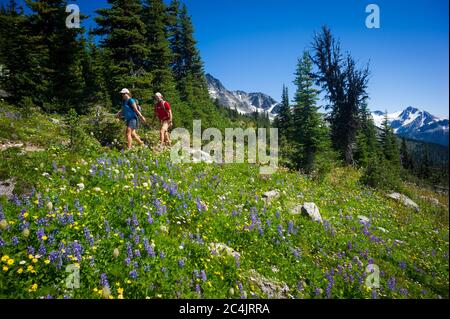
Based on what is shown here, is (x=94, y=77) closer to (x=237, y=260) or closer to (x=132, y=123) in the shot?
(x=132, y=123)

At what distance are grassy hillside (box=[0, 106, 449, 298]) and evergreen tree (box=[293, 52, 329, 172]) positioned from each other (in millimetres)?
6103

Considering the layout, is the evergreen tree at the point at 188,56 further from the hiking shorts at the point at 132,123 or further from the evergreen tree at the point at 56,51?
the hiking shorts at the point at 132,123

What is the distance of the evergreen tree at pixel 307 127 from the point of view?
16.7 metres

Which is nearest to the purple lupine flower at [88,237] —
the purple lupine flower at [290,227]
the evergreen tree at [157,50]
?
the purple lupine flower at [290,227]

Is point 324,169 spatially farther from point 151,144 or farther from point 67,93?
point 67,93

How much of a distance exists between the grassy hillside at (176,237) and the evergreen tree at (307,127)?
610 centimetres

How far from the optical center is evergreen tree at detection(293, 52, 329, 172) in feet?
54.7

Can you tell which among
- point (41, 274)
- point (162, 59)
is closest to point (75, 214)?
point (41, 274)

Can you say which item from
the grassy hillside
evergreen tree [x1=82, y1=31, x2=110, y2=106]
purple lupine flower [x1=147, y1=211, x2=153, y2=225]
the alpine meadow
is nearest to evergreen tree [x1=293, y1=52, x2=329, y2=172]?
the alpine meadow

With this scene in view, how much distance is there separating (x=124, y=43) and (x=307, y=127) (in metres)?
13.8

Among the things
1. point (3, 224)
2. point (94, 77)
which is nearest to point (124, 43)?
point (94, 77)

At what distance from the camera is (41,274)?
13.4 ft

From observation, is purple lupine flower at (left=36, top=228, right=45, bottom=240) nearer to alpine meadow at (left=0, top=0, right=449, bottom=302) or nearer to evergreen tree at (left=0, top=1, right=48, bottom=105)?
alpine meadow at (left=0, top=0, right=449, bottom=302)

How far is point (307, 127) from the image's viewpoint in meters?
17.3
